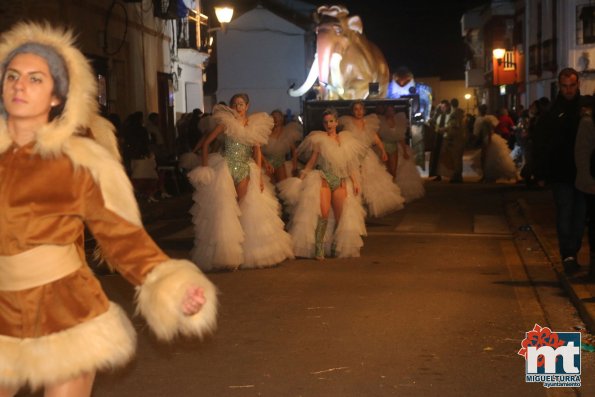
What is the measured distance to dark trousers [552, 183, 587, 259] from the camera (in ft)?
34.0

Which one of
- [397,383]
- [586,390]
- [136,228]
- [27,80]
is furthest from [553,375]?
[27,80]

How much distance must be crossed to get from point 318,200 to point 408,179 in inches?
327

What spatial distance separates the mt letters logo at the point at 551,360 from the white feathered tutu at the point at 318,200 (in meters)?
5.33

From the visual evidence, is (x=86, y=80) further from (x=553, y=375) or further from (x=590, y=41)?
(x=590, y=41)

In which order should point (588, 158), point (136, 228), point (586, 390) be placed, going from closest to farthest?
point (136, 228) → point (586, 390) → point (588, 158)

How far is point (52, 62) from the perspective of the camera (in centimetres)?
411

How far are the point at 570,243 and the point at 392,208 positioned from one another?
7151 millimetres

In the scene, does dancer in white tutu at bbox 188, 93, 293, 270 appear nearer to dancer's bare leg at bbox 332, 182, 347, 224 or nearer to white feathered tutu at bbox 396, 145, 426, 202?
dancer's bare leg at bbox 332, 182, 347, 224

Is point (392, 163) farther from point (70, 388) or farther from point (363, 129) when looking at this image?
point (70, 388)

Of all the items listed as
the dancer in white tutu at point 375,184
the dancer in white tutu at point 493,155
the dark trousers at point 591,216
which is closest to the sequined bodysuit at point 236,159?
the dark trousers at point 591,216

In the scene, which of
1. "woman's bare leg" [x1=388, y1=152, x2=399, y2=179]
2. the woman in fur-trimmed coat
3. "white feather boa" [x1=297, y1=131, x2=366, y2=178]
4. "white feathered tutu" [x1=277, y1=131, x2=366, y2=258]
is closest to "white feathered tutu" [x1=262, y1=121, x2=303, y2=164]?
"white feathered tutu" [x1=277, y1=131, x2=366, y2=258]

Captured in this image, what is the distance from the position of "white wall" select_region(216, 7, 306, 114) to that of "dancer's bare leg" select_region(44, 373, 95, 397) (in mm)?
55645

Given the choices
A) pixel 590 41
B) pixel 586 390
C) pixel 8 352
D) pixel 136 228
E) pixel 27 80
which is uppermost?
pixel 590 41

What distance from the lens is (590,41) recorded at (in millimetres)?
36562
